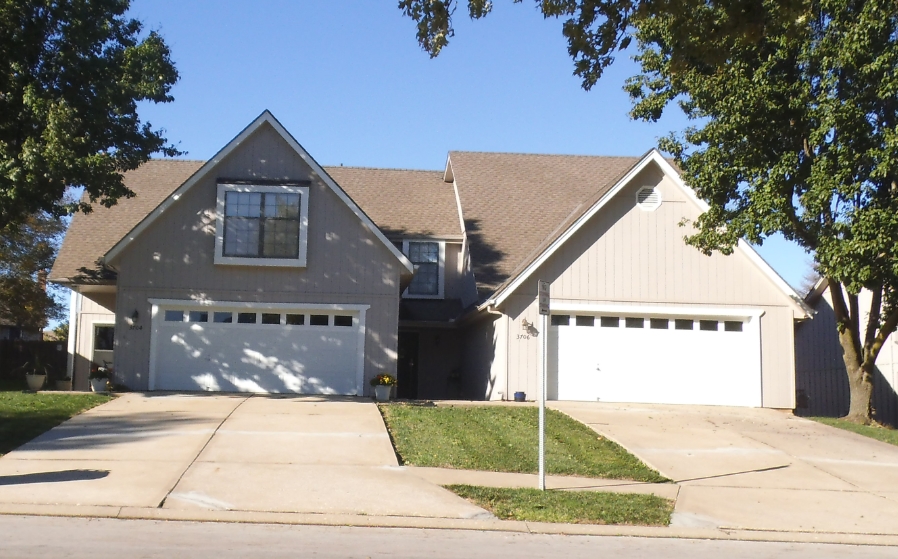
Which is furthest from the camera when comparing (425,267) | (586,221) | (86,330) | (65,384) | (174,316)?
(425,267)

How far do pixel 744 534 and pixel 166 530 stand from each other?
6.23 metres

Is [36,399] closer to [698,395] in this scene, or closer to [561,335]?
[561,335]

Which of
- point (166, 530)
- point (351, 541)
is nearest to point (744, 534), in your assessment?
point (351, 541)

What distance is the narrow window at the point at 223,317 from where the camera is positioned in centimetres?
2048

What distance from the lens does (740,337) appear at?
2069 centimetres

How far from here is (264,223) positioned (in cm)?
2050

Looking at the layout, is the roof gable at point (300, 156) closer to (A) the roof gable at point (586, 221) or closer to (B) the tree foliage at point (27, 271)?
(A) the roof gable at point (586, 221)

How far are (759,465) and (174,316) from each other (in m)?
13.3

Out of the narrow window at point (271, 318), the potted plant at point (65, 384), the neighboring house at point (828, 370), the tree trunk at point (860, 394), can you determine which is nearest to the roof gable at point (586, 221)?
the tree trunk at point (860, 394)

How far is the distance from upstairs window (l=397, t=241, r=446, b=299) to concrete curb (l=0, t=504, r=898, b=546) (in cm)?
1551

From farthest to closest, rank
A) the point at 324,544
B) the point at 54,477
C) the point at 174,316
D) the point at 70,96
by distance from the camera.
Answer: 1. the point at 174,316
2. the point at 70,96
3. the point at 54,477
4. the point at 324,544

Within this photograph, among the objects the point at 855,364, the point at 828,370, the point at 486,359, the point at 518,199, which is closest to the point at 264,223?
the point at 486,359

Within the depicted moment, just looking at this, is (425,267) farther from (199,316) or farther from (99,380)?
(99,380)

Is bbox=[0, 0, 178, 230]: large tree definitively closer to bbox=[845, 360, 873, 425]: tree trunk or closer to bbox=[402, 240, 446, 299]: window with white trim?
bbox=[402, 240, 446, 299]: window with white trim
